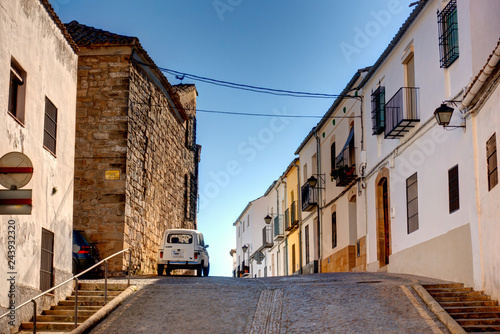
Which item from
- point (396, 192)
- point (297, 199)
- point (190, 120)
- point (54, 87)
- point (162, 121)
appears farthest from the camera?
point (297, 199)

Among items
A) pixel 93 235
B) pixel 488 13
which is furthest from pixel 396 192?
pixel 93 235

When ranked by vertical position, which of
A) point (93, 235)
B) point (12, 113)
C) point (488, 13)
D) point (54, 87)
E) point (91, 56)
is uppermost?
point (91, 56)

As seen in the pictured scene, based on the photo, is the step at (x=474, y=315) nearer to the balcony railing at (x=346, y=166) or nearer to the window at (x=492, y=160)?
the window at (x=492, y=160)

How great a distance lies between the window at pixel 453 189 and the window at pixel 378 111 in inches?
206

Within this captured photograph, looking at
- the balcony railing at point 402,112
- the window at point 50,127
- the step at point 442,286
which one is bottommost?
the step at point 442,286

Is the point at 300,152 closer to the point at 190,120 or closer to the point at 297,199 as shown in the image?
the point at 297,199

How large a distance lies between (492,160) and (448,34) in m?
4.89

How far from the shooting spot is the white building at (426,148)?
54.3 feet

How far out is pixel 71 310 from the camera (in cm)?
1530

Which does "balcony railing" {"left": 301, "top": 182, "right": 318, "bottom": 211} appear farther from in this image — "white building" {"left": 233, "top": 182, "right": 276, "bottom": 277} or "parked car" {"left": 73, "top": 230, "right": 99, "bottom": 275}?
"parked car" {"left": 73, "top": 230, "right": 99, "bottom": 275}

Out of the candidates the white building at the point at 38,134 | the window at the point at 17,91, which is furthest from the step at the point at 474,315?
the window at the point at 17,91

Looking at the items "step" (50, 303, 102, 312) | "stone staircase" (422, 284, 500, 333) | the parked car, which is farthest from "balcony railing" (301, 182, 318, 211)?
"step" (50, 303, 102, 312)

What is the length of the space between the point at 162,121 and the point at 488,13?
14.6 meters

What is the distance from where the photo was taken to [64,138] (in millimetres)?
17047
